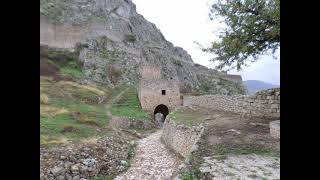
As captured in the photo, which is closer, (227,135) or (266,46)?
(227,135)

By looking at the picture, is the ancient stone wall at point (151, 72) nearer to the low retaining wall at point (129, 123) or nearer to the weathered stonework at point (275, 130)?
the low retaining wall at point (129, 123)

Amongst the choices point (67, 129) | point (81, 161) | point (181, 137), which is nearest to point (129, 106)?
→ point (67, 129)

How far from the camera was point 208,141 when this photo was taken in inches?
478

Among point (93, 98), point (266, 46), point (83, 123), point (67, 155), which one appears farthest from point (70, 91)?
point (266, 46)

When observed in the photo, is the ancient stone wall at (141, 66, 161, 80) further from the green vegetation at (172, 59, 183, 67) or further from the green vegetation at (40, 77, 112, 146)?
the green vegetation at (40, 77, 112, 146)

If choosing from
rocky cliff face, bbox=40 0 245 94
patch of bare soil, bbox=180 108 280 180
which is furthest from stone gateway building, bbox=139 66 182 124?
patch of bare soil, bbox=180 108 280 180

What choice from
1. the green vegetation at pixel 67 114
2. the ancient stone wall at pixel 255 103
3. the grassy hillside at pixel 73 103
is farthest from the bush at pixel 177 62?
the ancient stone wall at pixel 255 103

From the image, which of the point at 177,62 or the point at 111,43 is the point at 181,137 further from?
the point at 177,62

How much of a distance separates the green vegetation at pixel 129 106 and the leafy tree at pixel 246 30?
13.3 m

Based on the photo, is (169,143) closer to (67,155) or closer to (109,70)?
(67,155)

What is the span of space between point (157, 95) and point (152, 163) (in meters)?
18.9

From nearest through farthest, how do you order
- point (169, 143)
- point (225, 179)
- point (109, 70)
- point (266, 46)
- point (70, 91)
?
point (225, 179) → point (266, 46) → point (169, 143) → point (70, 91) → point (109, 70)

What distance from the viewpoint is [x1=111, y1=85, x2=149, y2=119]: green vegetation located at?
27297mm
